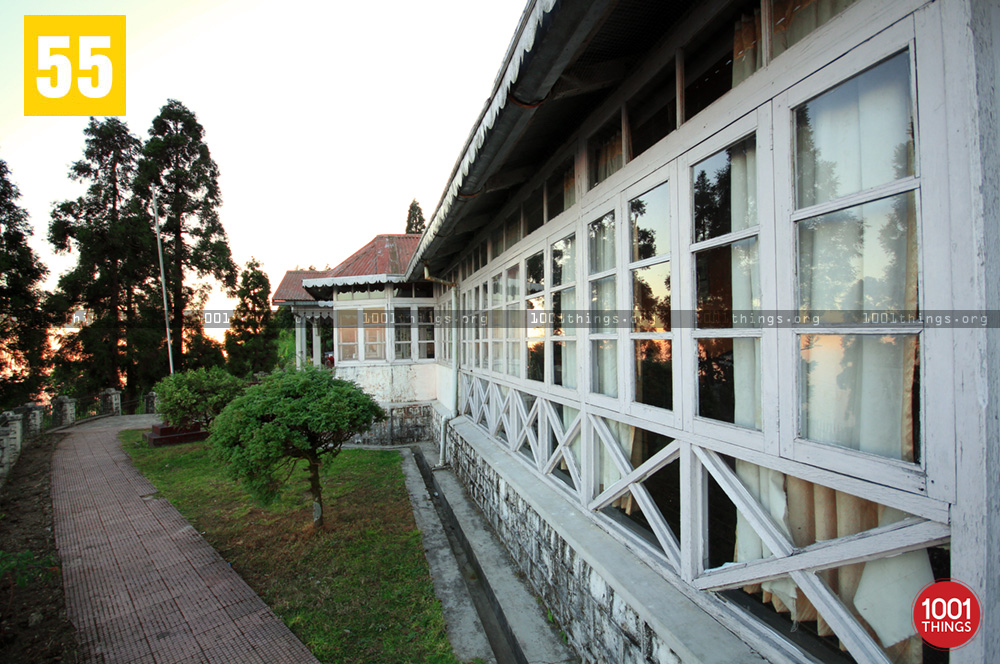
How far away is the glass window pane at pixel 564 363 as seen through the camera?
3.39 m

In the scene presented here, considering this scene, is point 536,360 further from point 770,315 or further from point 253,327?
point 253,327

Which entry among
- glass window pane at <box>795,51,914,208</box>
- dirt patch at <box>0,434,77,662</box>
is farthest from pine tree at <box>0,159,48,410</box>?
glass window pane at <box>795,51,914,208</box>

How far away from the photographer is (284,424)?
4457 mm

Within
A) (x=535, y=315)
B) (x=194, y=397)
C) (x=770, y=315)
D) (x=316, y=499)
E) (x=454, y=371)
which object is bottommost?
(x=316, y=499)

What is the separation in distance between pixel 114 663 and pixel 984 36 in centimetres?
547

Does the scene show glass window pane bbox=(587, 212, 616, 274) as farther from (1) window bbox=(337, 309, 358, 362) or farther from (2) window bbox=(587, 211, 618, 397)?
(1) window bbox=(337, 309, 358, 362)

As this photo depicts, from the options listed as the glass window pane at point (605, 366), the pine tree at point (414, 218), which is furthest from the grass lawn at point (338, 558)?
the pine tree at point (414, 218)

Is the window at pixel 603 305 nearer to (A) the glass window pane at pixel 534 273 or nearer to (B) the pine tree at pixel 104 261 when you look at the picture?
(A) the glass window pane at pixel 534 273

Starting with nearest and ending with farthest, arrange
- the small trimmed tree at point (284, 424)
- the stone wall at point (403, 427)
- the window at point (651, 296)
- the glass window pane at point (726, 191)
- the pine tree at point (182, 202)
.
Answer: the glass window pane at point (726, 191) < the window at point (651, 296) < the small trimmed tree at point (284, 424) < the stone wall at point (403, 427) < the pine tree at point (182, 202)

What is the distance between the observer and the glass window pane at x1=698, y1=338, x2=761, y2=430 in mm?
1799

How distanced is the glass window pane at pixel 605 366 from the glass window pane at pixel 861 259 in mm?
1269

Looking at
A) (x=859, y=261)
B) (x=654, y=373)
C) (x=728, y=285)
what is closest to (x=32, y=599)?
(x=654, y=373)

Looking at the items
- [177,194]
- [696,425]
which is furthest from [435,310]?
[177,194]

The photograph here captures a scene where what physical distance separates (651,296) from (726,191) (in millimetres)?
644
